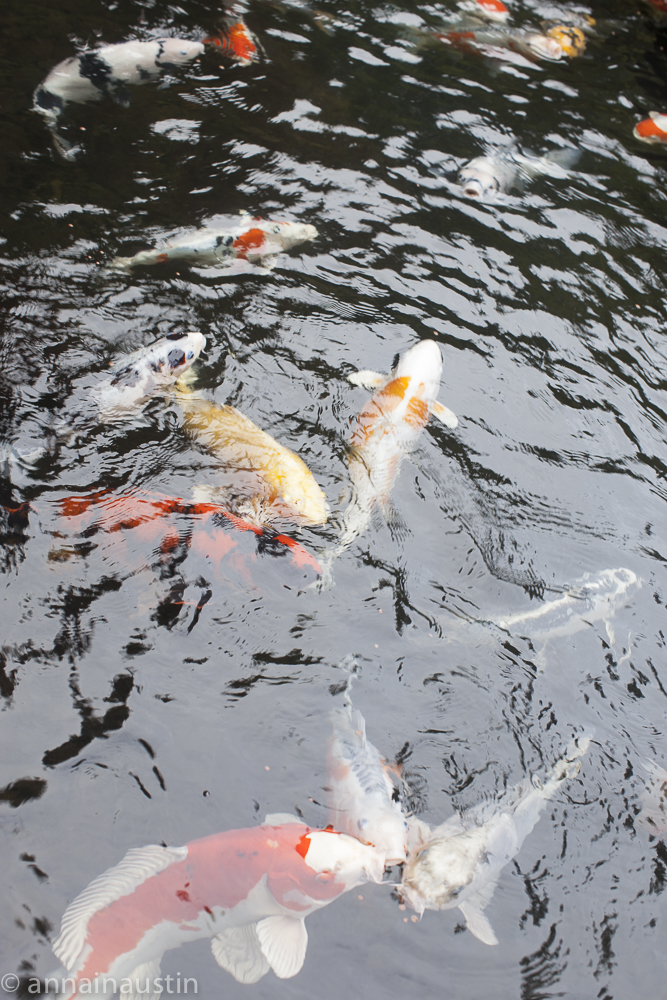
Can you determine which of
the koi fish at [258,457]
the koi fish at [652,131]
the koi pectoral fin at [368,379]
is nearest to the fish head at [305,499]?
the koi fish at [258,457]

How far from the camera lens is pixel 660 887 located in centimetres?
363

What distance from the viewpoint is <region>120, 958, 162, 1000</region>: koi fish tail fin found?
3.01 metres

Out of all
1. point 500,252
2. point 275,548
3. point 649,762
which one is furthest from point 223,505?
point 500,252

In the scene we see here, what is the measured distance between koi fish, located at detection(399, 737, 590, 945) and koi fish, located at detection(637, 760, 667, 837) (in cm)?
45

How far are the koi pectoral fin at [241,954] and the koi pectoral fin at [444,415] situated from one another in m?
3.97

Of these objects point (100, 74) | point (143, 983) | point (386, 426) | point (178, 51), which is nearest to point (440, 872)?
point (143, 983)

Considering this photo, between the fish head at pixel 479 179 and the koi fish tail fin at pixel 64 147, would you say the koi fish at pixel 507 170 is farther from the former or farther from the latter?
the koi fish tail fin at pixel 64 147

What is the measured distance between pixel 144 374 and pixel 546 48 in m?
9.15

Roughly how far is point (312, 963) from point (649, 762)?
2.35 m

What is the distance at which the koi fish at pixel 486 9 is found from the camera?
34.4 feet

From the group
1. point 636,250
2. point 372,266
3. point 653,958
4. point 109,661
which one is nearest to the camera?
point 653,958

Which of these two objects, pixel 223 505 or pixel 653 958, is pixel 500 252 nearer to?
pixel 223 505

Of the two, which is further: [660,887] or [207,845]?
[660,887]

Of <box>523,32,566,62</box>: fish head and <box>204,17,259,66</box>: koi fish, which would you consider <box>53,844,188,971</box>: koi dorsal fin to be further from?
<box>523,32,566,62</box>: fish head
